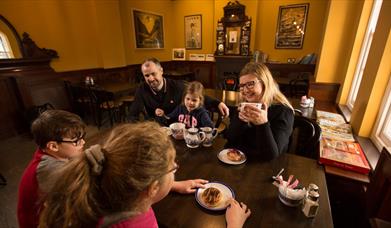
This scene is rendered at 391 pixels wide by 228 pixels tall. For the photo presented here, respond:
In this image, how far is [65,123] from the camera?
3.16ft

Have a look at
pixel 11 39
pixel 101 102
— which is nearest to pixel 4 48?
pixel 11 39

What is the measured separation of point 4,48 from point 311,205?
15.5ft

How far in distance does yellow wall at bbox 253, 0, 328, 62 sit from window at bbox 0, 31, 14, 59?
212 inches

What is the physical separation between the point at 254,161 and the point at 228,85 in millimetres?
3040

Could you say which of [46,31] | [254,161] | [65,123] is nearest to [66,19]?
[46,31]

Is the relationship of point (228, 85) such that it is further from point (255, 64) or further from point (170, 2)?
point (170, 2)

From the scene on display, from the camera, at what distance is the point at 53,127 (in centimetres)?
93

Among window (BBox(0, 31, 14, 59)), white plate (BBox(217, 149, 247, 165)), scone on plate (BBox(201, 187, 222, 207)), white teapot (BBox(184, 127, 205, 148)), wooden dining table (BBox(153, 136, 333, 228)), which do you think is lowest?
wooden dining table (BBox(153, 136, 333, 228))

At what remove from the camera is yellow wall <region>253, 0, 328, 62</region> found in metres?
4.42

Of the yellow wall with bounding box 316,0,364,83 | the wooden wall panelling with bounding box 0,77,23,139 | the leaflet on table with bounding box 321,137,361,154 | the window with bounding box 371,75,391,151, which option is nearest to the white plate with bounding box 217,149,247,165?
the leaflet on table with bounding box 321,137,361,154

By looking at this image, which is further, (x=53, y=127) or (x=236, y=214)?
(x=53, y=127)

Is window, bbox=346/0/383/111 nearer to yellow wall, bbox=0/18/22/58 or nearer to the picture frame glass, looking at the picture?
the picture frame glass

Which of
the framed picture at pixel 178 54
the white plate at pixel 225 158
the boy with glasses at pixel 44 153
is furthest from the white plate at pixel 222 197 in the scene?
the framed picture at pixel 178 54

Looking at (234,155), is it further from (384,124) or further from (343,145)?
(384,124)
